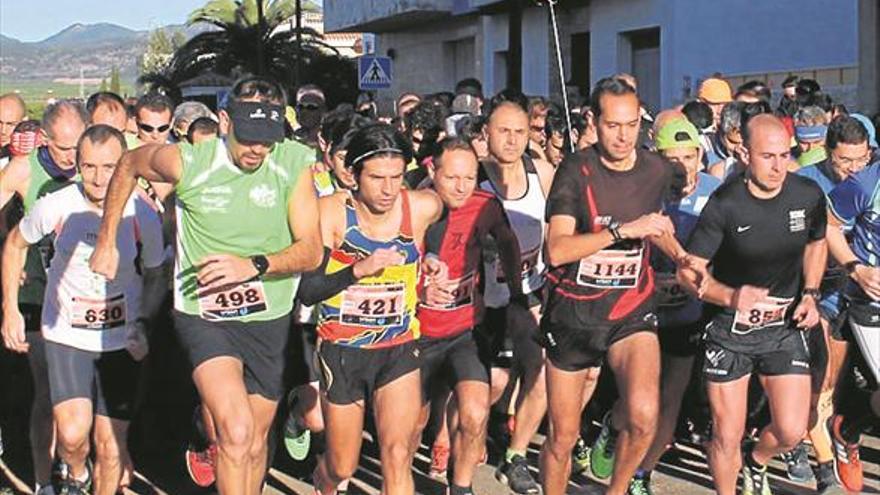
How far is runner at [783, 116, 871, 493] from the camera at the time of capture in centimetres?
702

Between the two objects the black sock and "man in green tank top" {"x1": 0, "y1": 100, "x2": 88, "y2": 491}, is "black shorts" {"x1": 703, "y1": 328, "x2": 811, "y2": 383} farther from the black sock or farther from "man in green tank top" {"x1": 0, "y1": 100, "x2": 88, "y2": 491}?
"man in green tank top" {"x1": 0, "y1": 100, "x2": 88, "y2": 491}

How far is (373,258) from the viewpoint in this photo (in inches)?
219

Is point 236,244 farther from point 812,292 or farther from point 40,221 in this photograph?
point 812,292

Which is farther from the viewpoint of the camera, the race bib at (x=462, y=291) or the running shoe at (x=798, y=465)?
the running shoe at (x=798, y=465)

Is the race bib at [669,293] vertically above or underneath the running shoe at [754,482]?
above

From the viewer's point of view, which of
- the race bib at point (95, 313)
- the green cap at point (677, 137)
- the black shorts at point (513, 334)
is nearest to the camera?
the race bib at point (95, 313)

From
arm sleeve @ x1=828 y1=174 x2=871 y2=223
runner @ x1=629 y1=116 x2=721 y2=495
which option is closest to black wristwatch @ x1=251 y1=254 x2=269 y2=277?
runner @ x1=629 y1=116 x2=721 y2=495

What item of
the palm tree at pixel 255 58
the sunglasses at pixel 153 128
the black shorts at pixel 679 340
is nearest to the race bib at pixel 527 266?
the black shorts at pixel 679 340

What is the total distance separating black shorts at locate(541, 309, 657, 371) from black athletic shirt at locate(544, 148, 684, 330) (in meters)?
0.02

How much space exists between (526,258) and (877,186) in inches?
71.1

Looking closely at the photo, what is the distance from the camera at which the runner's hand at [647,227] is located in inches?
222

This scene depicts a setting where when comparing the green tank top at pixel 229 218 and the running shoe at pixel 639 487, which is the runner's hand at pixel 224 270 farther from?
the running shoe at pixel 639 487

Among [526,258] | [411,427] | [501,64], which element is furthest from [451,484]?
[501,64]

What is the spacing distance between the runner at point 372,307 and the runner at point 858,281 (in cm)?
215
